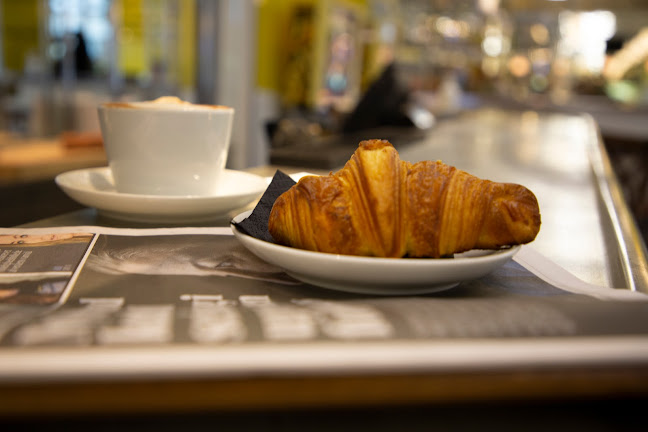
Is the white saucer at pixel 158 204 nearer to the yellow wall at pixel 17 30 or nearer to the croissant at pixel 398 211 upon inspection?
the croissant at pixel 398 211

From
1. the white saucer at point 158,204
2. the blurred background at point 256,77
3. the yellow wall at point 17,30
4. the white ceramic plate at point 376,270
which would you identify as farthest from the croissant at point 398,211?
the yellow wall at point 17,30

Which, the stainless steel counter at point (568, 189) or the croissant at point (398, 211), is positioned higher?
the croissant at point (398, 211)

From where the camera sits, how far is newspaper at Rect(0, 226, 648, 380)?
30 cm

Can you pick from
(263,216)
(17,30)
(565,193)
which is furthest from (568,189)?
(17,30)

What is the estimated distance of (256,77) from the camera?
192 inches

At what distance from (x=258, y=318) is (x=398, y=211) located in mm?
154

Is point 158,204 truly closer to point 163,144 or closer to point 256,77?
point 163,144

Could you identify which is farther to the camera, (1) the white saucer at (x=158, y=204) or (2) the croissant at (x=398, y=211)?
(1) the white saucer at (x=158, y=204)

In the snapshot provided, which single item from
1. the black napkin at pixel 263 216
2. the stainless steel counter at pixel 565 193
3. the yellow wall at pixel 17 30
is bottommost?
the stainless steel counter at pixel 565 193

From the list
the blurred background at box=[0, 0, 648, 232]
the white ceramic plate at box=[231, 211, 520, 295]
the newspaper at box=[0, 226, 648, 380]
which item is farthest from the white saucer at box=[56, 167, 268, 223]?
the blurred background at box=[0, 0, 648, 232]

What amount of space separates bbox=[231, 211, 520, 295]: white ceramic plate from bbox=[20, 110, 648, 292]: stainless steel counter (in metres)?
0.16

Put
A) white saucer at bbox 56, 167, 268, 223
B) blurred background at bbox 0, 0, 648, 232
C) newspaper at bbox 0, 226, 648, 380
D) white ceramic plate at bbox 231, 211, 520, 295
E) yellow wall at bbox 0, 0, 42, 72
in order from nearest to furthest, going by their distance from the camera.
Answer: newspaper at bbox 0, 226, 648, 380 < white ceramic plate at bbox 231, 211, 520, 295 < white saucer at bbox 56, 167, 268, 223 < blurred background at bbox 0, 0, 648, 232 < yellow wall at bbox 0, 0, 42, 72

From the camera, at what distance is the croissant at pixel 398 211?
46cm

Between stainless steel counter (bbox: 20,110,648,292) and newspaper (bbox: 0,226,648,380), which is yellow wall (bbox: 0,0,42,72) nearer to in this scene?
stainless steel counter (bbox: 20,110,648,292)
